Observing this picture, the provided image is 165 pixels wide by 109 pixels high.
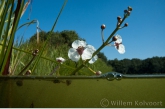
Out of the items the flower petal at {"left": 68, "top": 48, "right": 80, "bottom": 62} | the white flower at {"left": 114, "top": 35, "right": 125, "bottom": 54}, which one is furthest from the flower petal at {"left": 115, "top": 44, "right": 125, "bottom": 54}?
the flower petal at {"left": 68, "top": 48, "right": 80, "bottom": 62}

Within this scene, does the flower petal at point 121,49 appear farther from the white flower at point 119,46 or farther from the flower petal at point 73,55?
the flower petal at point 73,55

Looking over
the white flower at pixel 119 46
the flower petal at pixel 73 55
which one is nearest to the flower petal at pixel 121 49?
the white flower at pixel 119 46

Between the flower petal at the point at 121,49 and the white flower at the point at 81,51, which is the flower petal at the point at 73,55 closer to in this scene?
the white flower at the point at 81,51

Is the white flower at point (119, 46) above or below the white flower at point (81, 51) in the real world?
above

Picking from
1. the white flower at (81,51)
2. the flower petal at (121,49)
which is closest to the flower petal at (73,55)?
the white flower at (81,51)

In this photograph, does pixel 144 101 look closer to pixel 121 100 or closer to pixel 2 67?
pixel 121 100

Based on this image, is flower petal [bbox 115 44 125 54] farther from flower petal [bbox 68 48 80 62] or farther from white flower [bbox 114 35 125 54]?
flower petal [bbox 68 48 80 62]

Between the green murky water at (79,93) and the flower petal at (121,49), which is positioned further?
the flower petal at (121,49)

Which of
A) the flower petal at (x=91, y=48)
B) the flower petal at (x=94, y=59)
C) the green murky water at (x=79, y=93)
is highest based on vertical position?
the flower petal at (x=91, y=48)

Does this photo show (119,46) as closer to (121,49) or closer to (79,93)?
(121,49)
